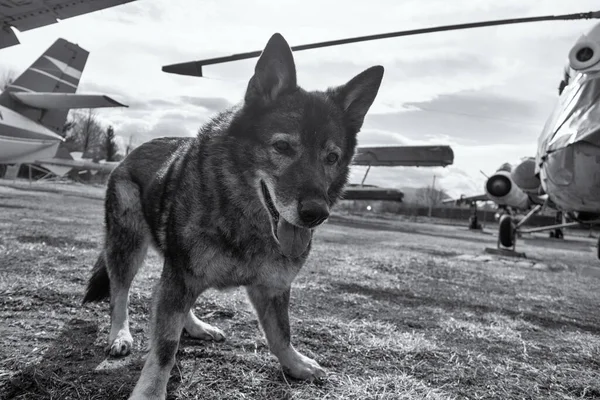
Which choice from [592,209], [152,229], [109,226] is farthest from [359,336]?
[592,209]

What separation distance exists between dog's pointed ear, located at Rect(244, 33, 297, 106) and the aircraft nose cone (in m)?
13.3

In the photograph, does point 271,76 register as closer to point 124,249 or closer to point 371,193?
point 124,249

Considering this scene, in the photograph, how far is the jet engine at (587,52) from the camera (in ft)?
17.9

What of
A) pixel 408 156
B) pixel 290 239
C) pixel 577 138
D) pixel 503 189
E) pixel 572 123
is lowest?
pixel 290 239

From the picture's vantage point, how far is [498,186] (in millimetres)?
14023

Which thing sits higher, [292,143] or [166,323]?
[292,143]

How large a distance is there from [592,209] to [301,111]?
6654mm

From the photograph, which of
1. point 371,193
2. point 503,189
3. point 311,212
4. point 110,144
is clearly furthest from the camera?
point 110,144

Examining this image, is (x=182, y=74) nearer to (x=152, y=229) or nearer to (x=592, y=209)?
(x=152, y=229)

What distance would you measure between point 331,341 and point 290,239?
1.33m

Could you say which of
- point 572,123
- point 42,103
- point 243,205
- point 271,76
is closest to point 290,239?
point 243,205

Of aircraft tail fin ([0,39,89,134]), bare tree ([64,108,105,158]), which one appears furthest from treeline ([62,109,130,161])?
aircraft tail fin ([0,39,89,134])

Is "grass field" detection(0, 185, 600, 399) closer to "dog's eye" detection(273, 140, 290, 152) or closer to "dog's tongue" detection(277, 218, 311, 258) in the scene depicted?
"dog's tongue" detection(277, 218, 311, 258)

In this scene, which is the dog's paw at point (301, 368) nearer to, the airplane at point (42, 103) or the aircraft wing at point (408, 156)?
the airplane at point (42, 103)
